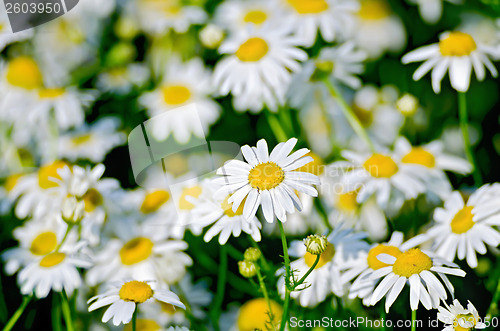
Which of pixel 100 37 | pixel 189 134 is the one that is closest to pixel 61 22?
pixel 100 37

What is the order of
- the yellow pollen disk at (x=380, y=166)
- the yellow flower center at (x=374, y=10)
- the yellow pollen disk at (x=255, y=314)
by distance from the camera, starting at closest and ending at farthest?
the yellow pollen disk at (x=255, y=314) → the yellow pollen disk at (x=380, y=166) → the yellow flower center at (x=374, y=10)

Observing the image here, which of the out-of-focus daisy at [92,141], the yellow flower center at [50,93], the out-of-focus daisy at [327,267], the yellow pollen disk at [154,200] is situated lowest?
the out-of-focus daisy at [92,141]

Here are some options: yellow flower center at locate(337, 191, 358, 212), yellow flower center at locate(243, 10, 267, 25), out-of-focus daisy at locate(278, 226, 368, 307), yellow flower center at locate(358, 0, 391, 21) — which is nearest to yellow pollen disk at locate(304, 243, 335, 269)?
out-of-focus daisy at locate(278, 226, 368, 307)

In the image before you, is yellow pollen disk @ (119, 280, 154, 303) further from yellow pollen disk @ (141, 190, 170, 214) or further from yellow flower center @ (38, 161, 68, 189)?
yellow flower center @ (38, 161, 68, 189)

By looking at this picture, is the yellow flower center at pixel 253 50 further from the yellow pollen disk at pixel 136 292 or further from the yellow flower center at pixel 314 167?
the yellow pollen disk at pixel 136 292

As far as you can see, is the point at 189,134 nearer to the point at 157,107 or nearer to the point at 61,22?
the point at 157,107

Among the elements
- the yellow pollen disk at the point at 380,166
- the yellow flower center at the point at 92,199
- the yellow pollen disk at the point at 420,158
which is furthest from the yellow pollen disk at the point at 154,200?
the yellow pollen disk at the point at 420,158

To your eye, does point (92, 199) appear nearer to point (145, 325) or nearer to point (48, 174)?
point (48, 174)
